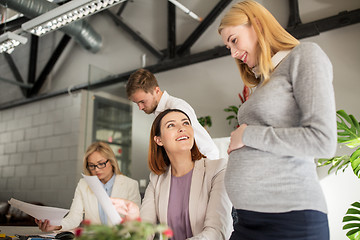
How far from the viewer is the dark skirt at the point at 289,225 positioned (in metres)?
0.91

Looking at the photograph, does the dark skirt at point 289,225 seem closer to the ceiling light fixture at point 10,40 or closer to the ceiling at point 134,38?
the ceiling at point 134,38

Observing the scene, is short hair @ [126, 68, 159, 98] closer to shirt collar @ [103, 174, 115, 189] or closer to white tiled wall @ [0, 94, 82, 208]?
shirt collar @ [103, 174, 115, 189]

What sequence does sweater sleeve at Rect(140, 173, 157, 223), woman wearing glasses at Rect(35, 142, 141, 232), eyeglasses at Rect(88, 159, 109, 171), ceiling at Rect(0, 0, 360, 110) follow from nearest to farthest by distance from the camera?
1. sweater sleeve at Rect(140, 173, 157, 223)
2. woman wearing glasses at Rect(35, 142, 141, 232)
3. eyeglasses at Rect(88, 159, 109, 171)
4. ceiling at Rect(0, 0, 360, 110)

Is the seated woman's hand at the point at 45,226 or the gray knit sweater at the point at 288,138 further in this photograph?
the seated woman's hand at the point at 45,226

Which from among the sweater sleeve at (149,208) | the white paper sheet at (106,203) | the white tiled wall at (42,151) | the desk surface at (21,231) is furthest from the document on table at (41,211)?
the white tiled wall at (42,151)

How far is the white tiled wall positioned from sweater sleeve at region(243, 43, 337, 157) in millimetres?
4759

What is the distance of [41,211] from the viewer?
167cm

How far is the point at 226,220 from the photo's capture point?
1371 mm

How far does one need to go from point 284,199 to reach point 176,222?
25.5 inches

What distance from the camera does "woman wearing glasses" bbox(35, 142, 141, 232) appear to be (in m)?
2.18

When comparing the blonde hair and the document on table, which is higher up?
the blonde hair

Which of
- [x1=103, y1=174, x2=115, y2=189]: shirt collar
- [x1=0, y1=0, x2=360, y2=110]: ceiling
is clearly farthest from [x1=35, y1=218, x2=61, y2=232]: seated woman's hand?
[x1=0, y1=0, x2=360, y2=110]: ceiling

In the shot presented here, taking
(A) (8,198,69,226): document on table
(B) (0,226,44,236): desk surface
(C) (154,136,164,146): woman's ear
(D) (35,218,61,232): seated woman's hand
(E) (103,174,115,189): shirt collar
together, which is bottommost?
(B) (0,226,44,236): desk surface

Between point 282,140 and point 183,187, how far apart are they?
2.31 feet
